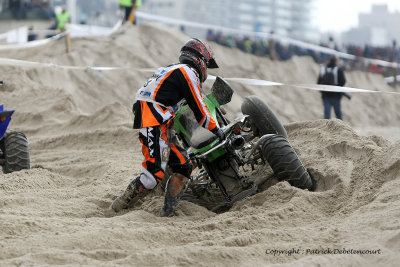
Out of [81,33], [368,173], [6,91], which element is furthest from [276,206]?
[81,33]

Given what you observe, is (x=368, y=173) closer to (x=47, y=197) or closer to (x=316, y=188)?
(x=316, y=188)

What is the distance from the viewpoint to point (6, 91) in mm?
11961

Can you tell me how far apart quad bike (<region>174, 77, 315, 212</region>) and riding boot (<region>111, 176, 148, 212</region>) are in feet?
1.86

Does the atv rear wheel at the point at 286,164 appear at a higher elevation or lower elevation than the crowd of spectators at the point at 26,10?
higher

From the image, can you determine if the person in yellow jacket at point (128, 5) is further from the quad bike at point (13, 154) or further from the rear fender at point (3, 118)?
the rear fender at point (3, 118)

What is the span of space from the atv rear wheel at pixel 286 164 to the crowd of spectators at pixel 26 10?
1923cm

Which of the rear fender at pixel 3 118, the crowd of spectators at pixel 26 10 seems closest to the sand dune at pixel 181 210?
the rear fender at pixel 3 118

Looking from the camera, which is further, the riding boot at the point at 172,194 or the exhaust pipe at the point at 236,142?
the exhaust pipe at the point at 236,142

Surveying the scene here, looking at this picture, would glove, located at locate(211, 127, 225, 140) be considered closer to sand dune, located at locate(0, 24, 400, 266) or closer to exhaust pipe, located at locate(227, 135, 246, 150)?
exhaust pipe, located at locate(227, 135, 246, 150)

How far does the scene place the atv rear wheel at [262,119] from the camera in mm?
6109

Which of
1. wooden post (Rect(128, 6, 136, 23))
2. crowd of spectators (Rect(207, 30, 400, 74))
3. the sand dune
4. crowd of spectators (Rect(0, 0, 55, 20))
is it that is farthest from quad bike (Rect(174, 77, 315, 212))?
crowd of spectators (Rect(0, 0, 55, 20))

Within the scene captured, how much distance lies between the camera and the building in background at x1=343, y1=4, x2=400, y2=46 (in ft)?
224

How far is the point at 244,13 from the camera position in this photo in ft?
218

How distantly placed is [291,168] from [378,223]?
56.4 inches
